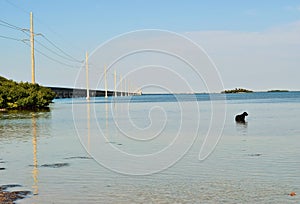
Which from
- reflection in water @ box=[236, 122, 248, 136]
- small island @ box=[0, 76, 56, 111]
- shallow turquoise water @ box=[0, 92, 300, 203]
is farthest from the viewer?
small island @ box=[0, 76, 56, 111]

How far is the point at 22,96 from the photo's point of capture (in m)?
68.5

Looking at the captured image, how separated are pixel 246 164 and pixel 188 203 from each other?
6.23 metres

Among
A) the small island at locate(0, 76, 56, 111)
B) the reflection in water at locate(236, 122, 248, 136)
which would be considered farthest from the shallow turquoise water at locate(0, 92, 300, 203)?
the small island at locate(0, 76, 56, 111)

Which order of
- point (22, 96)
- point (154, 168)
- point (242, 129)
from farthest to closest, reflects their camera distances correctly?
point (22, 96) < point (242, 129) < point (154, 168)

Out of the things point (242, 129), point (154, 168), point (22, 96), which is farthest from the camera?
point (22, 96)

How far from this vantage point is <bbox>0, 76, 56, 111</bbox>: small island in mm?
66688

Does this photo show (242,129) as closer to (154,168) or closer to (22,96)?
(154,168)

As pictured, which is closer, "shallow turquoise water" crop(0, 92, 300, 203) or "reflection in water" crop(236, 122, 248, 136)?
"shallow turquoise water" crop(0, 92, 300, 203)

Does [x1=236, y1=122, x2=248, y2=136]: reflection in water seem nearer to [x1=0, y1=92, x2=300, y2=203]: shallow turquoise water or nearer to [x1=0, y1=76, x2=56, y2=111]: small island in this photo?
[x1=0, y1=92, x2=300, y2=203]: shallow turquoise water

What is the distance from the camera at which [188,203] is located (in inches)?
462

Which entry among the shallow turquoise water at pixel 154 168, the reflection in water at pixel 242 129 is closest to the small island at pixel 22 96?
the reflection in water at pixel 242 129

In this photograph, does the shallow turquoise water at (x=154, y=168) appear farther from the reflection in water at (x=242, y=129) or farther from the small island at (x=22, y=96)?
the small island at (x=22, y=96)

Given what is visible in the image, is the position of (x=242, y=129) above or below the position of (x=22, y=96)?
→ below

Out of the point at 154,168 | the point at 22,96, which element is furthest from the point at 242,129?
the point at 22,96
